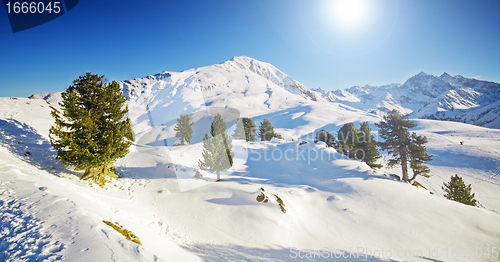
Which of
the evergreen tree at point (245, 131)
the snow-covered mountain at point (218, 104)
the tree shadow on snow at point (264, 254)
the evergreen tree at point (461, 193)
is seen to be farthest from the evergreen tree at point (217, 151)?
the snow-covered mountain at point (218, 104)

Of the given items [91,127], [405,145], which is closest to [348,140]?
[405,145]

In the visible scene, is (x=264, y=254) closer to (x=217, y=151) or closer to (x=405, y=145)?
(x=217, y=151)

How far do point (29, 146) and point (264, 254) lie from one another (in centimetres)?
2148

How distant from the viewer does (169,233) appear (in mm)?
10930

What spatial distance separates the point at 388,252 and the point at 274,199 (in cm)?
843

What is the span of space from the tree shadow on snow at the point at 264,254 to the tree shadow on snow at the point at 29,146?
1296 centimetres

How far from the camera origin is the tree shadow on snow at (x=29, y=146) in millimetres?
14008

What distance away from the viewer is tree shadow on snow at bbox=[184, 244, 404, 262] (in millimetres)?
9477

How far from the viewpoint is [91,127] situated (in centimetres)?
1312

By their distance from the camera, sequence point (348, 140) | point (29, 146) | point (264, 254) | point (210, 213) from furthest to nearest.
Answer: point (348, 140)
point (29, 146)
point (210, 213)
point (264, 254)

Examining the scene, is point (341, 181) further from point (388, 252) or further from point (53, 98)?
point (53, 98)

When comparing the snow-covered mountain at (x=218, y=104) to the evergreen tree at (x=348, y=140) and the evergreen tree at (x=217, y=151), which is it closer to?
the evergreen tree at (x=348, y=140)

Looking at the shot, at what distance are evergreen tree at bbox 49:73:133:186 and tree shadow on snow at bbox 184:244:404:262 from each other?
10.0 m

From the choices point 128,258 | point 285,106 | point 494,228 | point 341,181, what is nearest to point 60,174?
point 128,258
